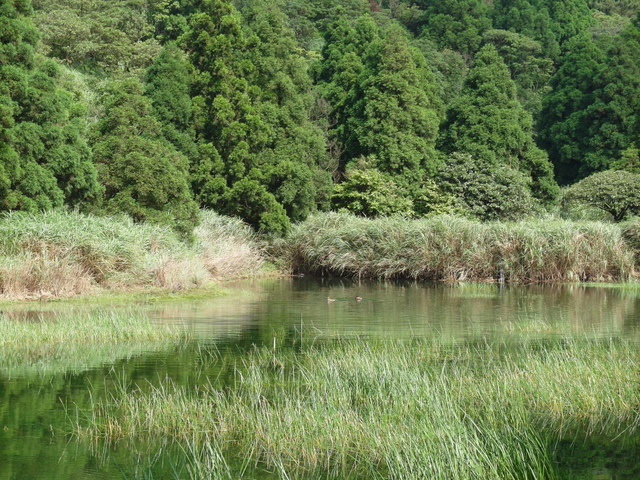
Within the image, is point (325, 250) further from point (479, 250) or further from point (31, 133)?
point (31, 133)

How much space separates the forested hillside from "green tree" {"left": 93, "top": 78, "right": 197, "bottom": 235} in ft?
0.19

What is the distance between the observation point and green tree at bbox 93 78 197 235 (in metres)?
27.5

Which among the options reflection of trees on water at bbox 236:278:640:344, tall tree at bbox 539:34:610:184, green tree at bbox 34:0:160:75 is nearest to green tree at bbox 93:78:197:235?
reflection of trees on water at bbox 236:278:640:344

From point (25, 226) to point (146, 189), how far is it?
6535mm

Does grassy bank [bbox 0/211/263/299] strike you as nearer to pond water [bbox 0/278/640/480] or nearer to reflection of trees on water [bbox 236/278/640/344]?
pond water [bbox 0/278/640/480]

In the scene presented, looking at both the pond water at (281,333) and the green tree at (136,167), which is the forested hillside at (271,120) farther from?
the pond water at (281,333)

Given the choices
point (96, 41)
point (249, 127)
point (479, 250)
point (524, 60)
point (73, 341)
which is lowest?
point (73, 341)

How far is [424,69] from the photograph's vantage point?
46.4m

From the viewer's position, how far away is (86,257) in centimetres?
2195

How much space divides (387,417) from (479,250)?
2224 cm

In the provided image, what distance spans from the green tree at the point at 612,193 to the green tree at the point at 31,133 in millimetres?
22915

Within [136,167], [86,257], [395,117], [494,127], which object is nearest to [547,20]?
[494,127]

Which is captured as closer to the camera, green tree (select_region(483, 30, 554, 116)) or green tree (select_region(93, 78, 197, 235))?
green tree (select_region(93, 78, 197, 235))

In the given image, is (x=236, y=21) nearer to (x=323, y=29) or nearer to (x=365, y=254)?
(x=365, y=254)
